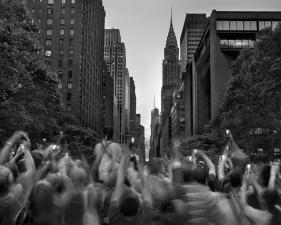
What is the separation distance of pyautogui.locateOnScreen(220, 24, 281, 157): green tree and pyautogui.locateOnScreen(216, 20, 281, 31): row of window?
4355cm

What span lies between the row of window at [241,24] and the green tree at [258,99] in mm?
43551

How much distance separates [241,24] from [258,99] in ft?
172

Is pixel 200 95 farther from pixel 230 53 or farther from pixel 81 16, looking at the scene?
pixel 81 16

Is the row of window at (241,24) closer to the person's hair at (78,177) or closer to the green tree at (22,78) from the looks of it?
the green tree at (22,78)

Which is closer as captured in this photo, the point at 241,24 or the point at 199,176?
the point at 199,176

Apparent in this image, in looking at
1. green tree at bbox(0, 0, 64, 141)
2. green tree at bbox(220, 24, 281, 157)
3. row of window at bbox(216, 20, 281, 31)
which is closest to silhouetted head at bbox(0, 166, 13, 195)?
green tree at bbox(0, 0, 64, 141)

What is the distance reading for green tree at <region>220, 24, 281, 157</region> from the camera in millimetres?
31672

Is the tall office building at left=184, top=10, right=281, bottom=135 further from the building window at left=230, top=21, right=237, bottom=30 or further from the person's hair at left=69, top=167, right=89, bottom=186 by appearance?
the person's hair at left=69, top=167, right=89, bottom=186

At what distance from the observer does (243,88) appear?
36.9m

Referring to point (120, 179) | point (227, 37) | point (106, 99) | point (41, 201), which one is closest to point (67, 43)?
point (227, 37)

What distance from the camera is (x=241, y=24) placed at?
8394cm

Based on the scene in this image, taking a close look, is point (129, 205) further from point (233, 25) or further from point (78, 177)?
point (233, 25)

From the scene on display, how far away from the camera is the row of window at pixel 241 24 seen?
8319cm

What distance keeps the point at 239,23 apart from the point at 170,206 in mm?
82005
